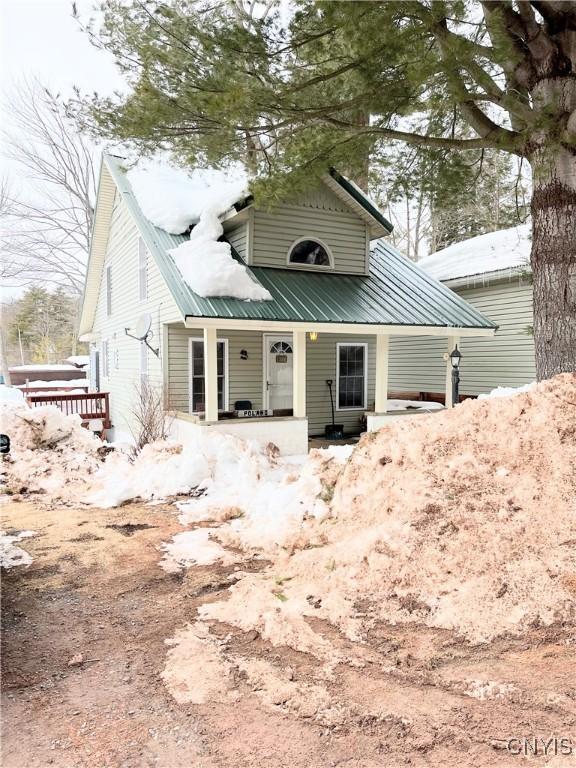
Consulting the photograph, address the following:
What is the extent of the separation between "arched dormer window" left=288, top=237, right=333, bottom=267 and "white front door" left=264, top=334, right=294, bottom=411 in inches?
69.6

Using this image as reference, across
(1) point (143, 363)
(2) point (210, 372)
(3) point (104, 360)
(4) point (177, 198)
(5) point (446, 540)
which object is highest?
(4) point (177, 198)

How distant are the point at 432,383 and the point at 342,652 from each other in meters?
12.4

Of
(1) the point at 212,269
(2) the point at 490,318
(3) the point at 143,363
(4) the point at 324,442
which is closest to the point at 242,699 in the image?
(1) the point at 212,269

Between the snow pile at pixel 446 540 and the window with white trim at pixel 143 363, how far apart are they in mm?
7072

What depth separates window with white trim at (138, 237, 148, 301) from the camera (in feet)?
37.0

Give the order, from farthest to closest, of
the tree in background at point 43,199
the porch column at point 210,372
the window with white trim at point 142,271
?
the tree in background at point 43,199 < the window with white trim at point 142,271 < the porch column at point 210,372

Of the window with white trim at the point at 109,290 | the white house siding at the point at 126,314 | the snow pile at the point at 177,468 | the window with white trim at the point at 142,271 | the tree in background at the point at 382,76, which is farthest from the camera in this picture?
the window with white trim at the point at 109,290

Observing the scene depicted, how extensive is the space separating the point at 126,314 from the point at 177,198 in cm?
338

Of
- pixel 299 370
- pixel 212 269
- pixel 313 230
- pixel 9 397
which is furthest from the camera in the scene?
pixel 313 230

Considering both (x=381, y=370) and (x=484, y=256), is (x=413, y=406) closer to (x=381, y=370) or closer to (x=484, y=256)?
(x=381, y=370)

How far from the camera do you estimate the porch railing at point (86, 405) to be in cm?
1262

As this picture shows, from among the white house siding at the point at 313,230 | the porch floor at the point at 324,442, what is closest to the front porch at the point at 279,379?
the porch floor at the point at 324,442

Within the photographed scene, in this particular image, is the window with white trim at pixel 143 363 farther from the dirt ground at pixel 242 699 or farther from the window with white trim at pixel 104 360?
the dirt ground at pixel 242 699

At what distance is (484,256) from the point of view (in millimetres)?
13930
